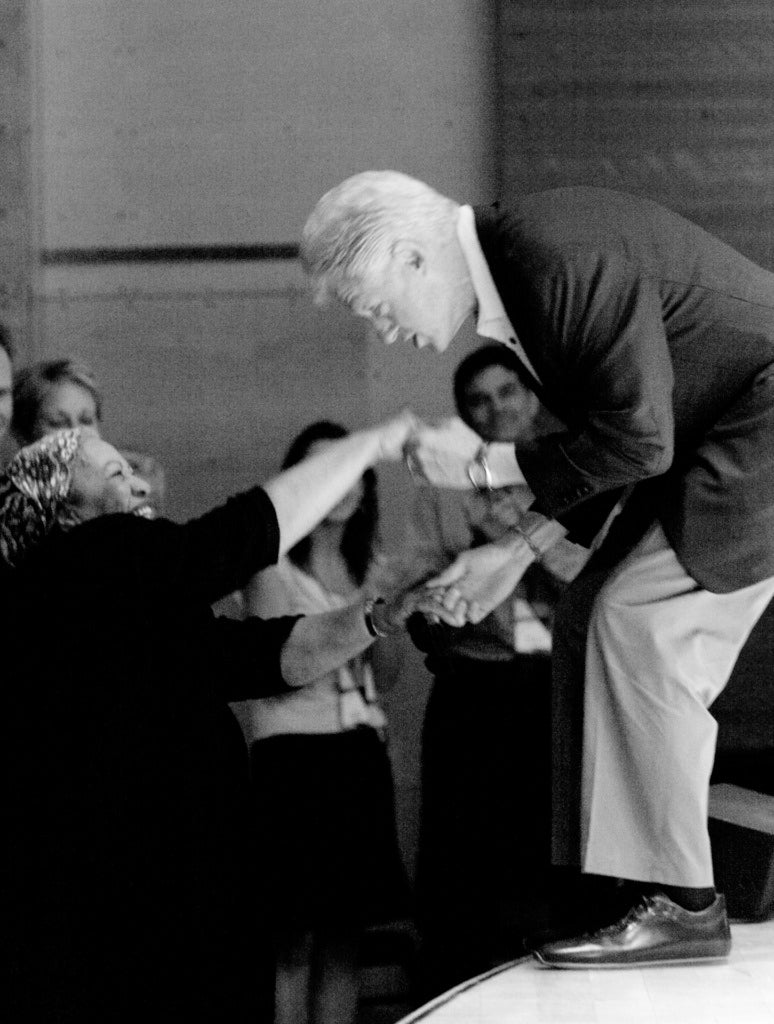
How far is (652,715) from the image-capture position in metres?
1.96

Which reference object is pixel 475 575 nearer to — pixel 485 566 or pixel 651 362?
pixel 485 566

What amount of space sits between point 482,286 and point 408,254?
4.7 inches

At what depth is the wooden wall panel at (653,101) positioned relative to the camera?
4277mm

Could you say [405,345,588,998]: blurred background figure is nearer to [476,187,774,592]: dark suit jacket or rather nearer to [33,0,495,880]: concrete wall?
[476,187,774,592]: dark suit jacket

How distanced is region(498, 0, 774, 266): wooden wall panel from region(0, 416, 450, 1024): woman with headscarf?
2547 millimetres

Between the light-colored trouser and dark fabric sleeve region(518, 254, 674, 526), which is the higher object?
dark fabric sleeve region(518, 254, 674, 526)

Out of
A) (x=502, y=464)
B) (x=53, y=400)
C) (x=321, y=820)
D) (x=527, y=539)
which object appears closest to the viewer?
(x=502, y=464)

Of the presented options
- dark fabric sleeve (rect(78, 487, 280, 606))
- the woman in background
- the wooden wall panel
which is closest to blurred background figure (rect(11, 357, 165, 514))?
the woman in background

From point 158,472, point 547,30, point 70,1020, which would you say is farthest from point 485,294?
point 547,30

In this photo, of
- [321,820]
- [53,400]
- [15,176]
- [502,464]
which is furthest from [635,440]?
[15,176]

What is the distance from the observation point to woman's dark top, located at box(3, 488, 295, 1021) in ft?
6.18

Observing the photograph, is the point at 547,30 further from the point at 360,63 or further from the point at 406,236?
the point at 406,236

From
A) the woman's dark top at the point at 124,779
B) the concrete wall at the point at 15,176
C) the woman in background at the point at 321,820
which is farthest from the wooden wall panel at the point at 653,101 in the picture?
the woman's dark top at the point at 124,779

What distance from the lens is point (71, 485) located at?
2094 mm
